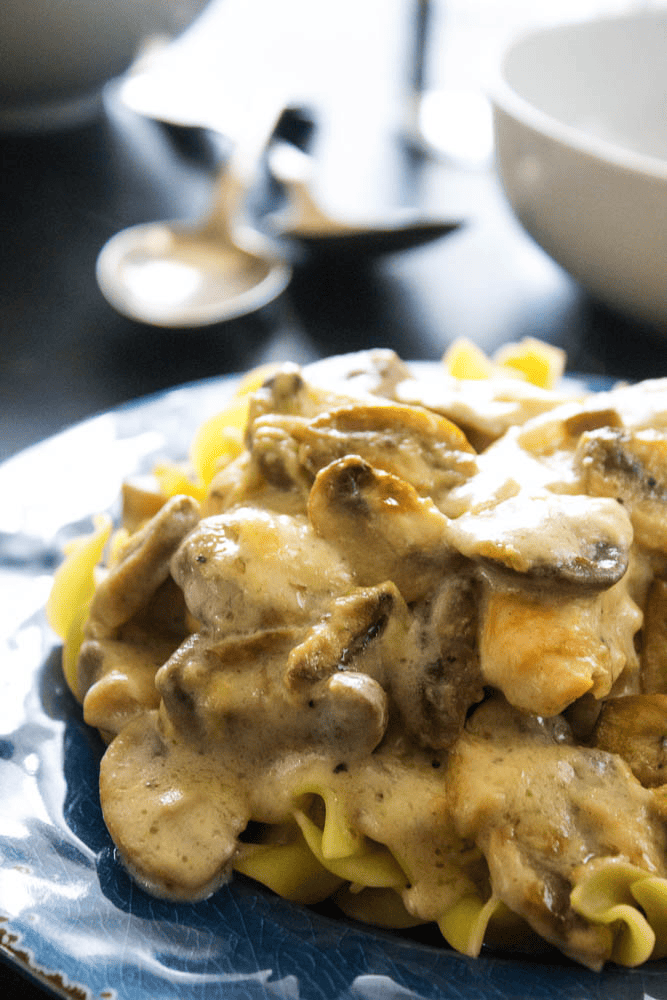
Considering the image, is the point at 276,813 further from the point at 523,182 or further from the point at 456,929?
the point at 523,182

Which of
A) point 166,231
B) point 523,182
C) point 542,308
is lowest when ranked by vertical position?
point 542,308

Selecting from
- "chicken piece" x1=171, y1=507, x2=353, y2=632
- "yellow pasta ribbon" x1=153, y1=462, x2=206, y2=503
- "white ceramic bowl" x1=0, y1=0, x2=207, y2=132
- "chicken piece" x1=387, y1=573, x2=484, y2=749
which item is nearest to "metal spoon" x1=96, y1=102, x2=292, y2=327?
"white ceramic bowl" x1=0, y1=0, x2=207, y2=132

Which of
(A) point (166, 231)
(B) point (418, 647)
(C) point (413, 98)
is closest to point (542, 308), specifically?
(A) point (166, 231)

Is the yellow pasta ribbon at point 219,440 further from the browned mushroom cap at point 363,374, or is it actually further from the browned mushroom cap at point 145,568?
the browned mushroom cap at point 145,568

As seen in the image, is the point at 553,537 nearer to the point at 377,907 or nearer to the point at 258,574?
the point at 258,574

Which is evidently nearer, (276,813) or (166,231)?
(276,813)

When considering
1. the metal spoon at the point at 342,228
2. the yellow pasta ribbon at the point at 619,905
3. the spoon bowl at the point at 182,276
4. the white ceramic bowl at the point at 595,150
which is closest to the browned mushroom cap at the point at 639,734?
the yellow pasta ribbon at the point at 619,905

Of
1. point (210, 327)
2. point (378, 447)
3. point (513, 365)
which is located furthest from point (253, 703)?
point (210, 327)
